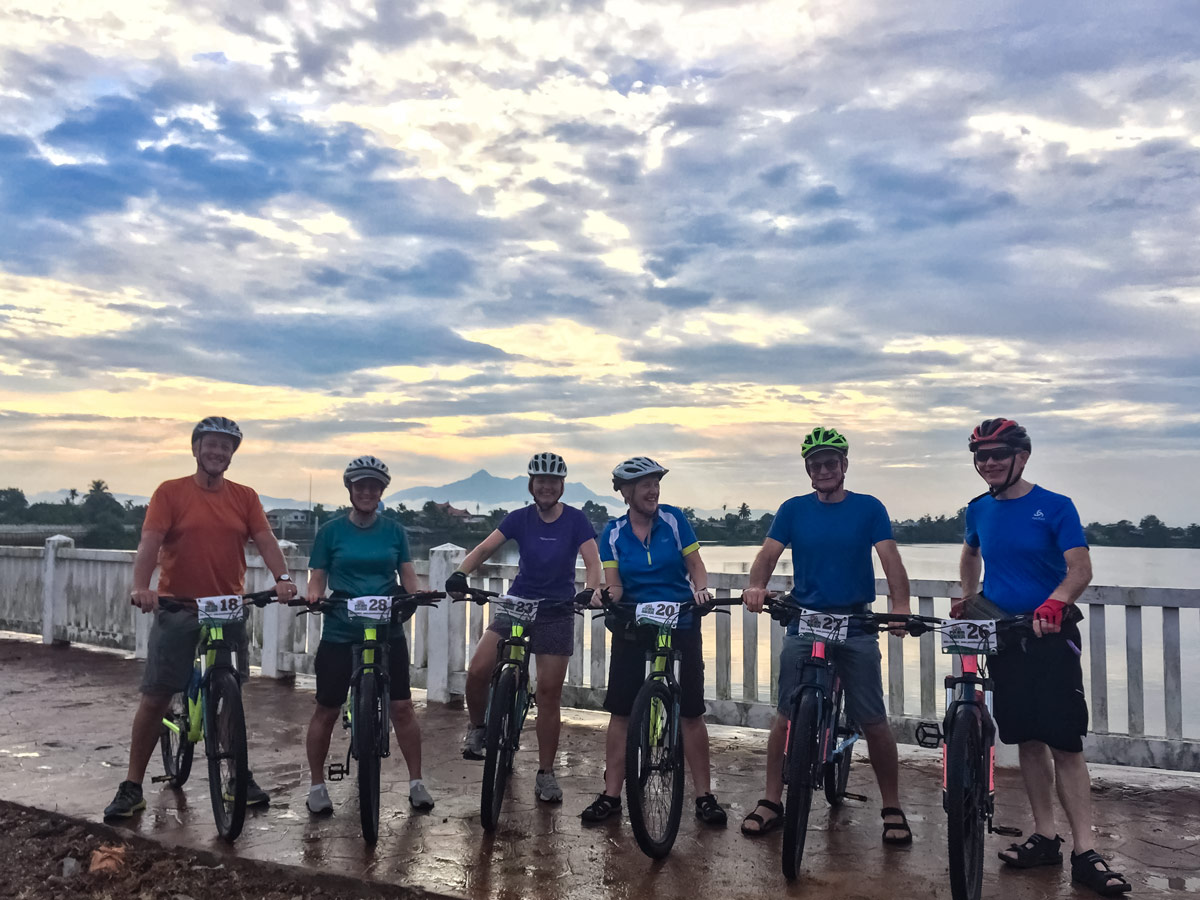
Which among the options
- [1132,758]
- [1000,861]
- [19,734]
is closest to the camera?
[1000,861]

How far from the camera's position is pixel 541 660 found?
19.4 ft

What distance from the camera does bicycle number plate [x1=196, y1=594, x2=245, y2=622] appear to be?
17.5 ft

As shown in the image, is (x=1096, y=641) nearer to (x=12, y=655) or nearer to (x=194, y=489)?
(x=194, y=489)

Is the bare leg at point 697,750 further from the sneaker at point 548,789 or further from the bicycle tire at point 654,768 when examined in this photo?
the sneaker at point 548,789

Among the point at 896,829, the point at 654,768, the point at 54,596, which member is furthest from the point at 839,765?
the point at 54,596

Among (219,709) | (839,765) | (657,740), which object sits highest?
(219,709)

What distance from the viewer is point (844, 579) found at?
5.14m

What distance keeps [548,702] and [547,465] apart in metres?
1.37

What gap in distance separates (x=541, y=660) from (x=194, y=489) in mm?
2151

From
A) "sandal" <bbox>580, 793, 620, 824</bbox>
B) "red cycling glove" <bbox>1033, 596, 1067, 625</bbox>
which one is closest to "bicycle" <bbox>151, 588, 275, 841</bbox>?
"sandal" <bbox>580, 793, 620, 824</bbox>

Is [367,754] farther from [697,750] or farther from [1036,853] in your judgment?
[1036,853]

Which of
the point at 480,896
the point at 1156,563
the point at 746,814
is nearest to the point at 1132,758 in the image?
the point at 746,814

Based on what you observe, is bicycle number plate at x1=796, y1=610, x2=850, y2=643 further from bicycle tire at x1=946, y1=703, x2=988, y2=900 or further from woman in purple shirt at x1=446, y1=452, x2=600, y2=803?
woman in purple shirt at x1=446, y1=452, x2=600, y2=803

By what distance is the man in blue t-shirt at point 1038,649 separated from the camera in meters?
4.55
